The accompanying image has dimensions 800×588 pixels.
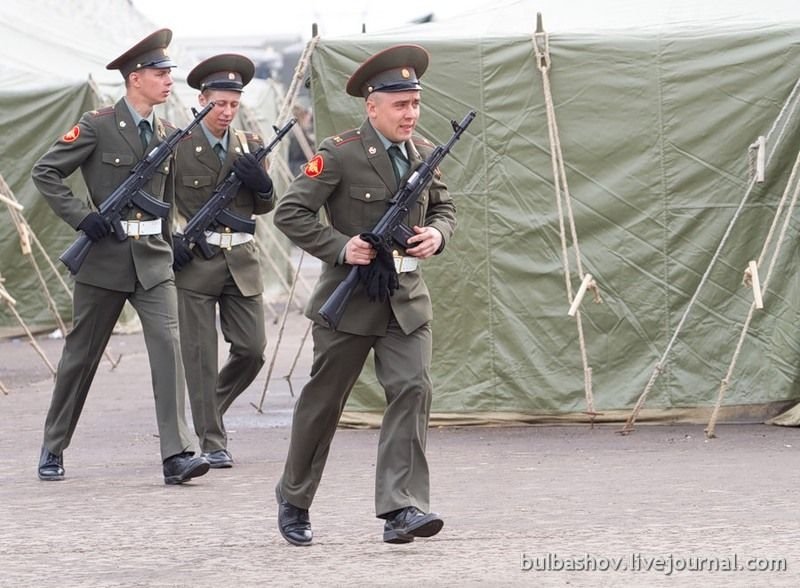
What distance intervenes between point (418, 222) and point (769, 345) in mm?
3872

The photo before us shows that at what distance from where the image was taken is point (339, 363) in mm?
6871

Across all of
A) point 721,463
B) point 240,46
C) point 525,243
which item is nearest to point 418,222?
point 721,463

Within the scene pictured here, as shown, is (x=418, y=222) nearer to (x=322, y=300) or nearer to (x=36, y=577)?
(x=322, y=300)

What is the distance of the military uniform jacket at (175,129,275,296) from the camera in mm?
9461

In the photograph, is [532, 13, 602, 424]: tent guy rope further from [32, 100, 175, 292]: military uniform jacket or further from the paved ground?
[32, 100, 175, 292]: military uniform jacket

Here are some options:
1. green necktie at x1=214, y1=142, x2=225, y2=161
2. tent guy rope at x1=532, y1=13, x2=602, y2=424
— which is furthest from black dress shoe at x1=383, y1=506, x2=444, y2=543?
tent guy rope at x1=532, y1=13, x2=602, y2=424

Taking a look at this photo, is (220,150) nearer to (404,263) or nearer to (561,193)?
(561,193)

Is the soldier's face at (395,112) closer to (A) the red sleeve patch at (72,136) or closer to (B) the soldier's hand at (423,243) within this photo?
(B) the soldier's hand at (423,243)

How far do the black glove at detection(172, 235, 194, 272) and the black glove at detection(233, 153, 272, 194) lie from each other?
47cm

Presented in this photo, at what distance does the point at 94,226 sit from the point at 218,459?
1.48m

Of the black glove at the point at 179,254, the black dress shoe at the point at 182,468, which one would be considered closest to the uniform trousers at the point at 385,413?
the black dress shoe at the point at 182,468

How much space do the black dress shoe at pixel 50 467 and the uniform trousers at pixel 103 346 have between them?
34mm

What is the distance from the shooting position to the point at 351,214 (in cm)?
688

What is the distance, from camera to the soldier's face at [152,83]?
29.0 ft
